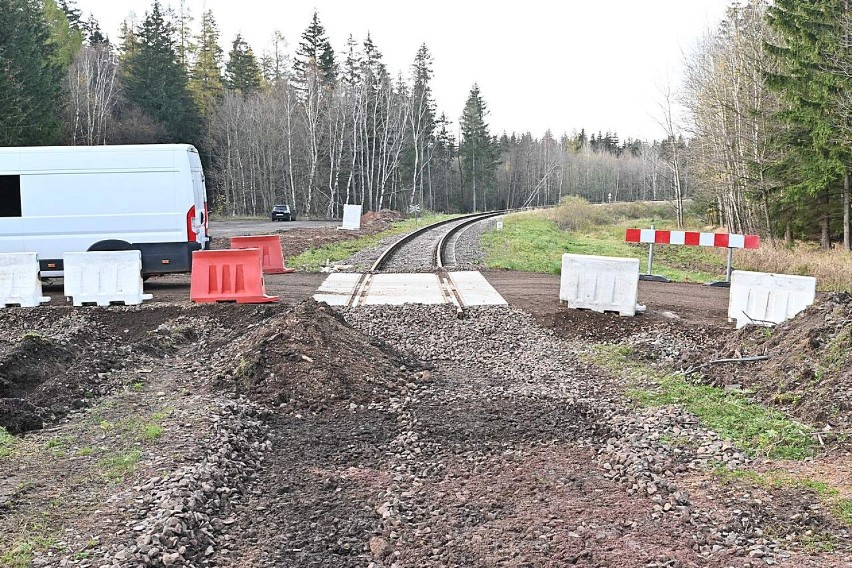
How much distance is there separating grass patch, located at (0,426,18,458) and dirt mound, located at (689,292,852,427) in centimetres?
638

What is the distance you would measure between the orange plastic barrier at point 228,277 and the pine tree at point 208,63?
60.1 metres

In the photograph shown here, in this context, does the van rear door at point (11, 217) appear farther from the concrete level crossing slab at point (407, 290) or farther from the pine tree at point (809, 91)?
the pine tree at point (809, 91)

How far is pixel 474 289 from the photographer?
48.6 ft

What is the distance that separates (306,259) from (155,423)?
14.9 metres

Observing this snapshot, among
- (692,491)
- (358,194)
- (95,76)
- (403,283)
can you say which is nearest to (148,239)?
(403,283)

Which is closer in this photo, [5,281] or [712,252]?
[5,281]

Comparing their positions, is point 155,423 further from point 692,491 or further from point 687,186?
point 687,186

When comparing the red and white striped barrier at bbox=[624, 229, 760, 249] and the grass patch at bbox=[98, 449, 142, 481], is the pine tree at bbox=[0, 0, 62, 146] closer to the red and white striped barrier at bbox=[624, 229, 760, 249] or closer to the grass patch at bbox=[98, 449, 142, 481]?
the red and white striped barrier at bbox=[624, 229, 760, 249]

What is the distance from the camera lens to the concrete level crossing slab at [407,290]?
13227 mm

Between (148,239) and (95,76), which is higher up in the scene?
(95,76)

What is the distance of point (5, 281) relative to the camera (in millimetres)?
12438

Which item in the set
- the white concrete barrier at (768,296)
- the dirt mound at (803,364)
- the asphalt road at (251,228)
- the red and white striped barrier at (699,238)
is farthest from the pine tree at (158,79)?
the dirt mound at (803,364)

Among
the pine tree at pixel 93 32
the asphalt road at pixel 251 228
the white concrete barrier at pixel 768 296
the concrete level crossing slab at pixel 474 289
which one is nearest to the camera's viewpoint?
the white concrete barrier at pixel 768 296

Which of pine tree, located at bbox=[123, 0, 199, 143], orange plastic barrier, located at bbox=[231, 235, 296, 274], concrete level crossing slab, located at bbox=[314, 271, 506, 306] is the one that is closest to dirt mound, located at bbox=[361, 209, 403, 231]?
pine tree, located at bbox=[123, 0, 199, 143]
